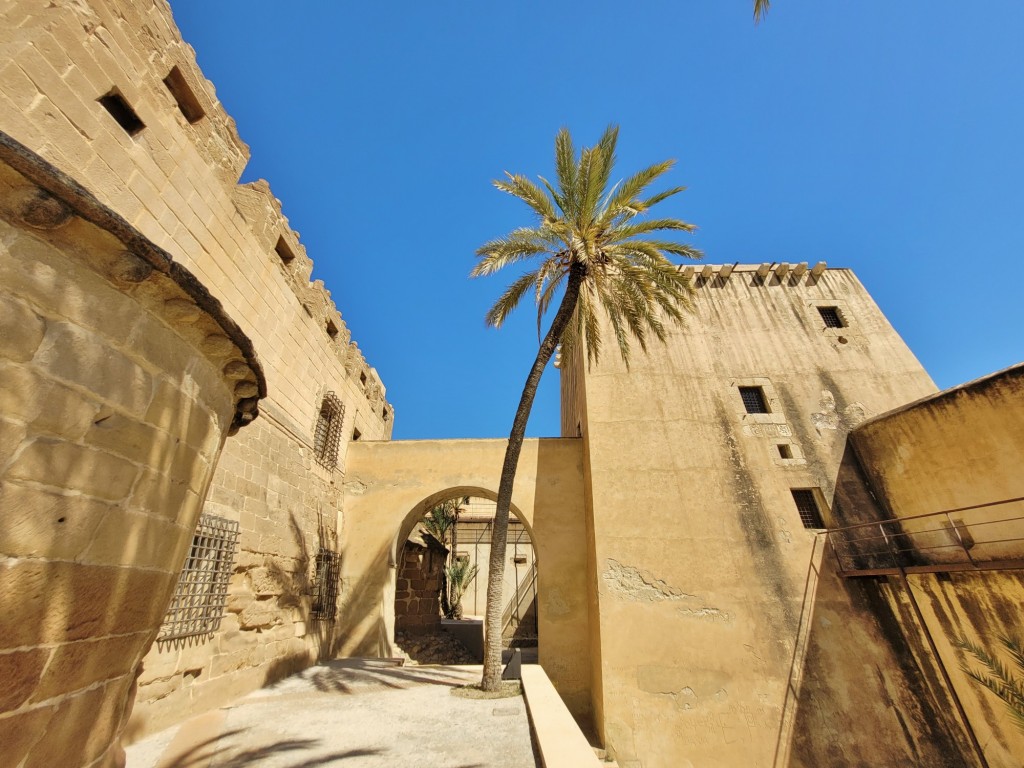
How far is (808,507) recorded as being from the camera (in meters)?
10.5

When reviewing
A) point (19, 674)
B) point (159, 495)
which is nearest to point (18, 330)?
point (159, 495)

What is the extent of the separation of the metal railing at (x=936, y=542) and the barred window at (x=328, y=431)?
37.6 ft

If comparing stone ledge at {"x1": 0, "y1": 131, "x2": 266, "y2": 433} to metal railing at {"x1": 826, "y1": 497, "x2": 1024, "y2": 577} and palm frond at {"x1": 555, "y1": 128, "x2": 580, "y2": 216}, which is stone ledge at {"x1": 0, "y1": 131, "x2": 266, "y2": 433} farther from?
metal railing at {"x1": 826, "y1": 497, "x2": 1024, "y2": 577}

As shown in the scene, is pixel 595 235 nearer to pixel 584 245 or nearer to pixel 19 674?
pixel 584 245

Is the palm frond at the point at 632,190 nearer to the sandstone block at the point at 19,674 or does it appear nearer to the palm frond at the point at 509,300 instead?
the palm frond at the point at 509,300

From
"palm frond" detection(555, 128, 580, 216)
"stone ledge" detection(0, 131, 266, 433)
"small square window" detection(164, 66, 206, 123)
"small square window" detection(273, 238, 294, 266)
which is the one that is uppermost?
"palm frond" detection(555, 128, 580, 216)

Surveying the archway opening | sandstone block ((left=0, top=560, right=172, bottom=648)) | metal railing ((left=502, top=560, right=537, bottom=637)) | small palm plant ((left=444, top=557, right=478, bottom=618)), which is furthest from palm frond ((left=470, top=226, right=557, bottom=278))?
small palm plant ((left=444, top=557, right=478, bottom=618))

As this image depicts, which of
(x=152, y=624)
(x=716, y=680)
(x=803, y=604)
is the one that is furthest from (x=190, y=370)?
(x=803, y=604)

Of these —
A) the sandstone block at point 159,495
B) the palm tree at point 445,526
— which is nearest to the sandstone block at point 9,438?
the sandstone block at point 159,495

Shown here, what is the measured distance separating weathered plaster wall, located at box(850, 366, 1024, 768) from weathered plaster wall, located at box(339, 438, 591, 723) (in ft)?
22.7

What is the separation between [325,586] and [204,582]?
4128 mm

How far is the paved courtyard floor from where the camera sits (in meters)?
4.25

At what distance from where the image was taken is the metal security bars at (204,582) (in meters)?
5.54

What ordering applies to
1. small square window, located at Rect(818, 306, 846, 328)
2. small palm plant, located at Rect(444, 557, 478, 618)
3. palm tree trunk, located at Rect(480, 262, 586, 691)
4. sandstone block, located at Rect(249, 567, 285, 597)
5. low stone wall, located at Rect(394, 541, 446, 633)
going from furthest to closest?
1. small palm plant, located at Rect(444, 557, 478, 618)
2. low stone wall, located at Rect(394, 541, 446, 633)
3. small square window, located at Rect(818, 306, 846, 328)
4. palm tree trunk, located at Rect(480, 262, 586, 691)
5. sandstone block, located at Rect(249, 567, 285, 597)
